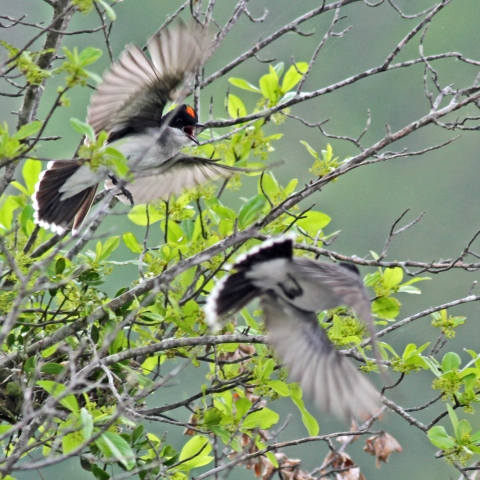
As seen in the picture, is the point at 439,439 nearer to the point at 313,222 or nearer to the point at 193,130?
the point at 313,222

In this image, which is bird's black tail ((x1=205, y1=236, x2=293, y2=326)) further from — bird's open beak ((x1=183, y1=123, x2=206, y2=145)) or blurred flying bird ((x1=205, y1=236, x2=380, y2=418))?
bird's open beak ((x1=183, y1=123, x2=206, y2=145))

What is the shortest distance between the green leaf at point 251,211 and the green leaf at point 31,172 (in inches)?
A: 40.0

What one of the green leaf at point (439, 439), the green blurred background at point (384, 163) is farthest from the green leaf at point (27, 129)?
the green blurred background at point (384, 163)

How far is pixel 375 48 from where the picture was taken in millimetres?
14117

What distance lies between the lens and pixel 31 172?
12.1 ft

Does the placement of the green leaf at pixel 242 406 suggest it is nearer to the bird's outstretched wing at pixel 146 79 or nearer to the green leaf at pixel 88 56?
the bird's outstretched wing at pixel 146 79

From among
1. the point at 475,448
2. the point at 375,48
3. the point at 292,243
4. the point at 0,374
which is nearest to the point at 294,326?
the point at 292,243

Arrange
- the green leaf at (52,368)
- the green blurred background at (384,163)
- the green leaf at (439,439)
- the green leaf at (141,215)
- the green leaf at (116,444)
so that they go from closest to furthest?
the green leaf at (116,444) < the green leaf at (52,368) < the green leaf at (439,439) < the green leaf at (141,215) < the green blurred background at (384,163)

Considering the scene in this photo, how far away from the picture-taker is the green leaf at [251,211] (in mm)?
3357

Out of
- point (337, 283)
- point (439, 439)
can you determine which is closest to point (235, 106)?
point (337, 283)

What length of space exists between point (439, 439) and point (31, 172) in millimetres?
2168

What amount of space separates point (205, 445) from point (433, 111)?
1.68 meters

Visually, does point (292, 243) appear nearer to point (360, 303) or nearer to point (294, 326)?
point (294, 326)

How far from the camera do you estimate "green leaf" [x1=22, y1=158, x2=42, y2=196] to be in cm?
368
